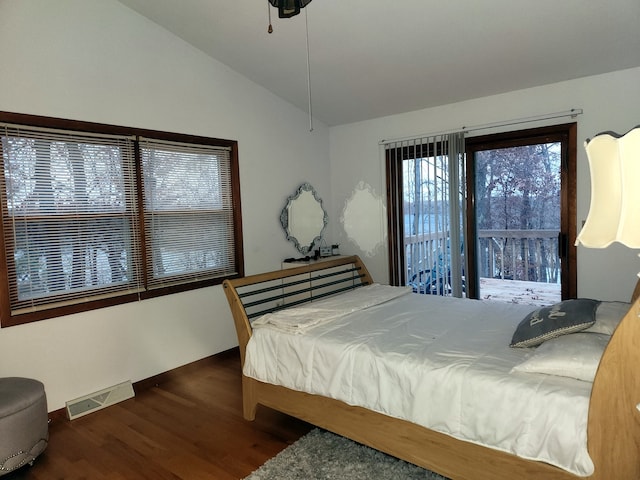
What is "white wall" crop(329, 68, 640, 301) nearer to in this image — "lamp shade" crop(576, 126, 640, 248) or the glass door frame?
the glass door frame

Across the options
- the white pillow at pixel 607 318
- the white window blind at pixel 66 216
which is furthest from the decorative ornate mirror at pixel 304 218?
the white pillow at pixel 607 318

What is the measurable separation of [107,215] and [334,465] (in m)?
2.31

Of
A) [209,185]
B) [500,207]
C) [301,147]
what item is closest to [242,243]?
[209,185]

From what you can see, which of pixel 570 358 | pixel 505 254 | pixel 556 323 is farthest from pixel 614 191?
pixel 505 254

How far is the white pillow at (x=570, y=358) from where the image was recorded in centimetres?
161

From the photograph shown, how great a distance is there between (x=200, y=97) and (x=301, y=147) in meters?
1.31

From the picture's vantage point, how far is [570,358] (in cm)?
164

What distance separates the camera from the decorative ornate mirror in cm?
449

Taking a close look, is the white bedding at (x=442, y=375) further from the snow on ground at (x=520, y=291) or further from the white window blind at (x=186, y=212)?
the white window blind at (x=186, y=212)

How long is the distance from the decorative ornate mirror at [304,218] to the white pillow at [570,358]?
9.93ft

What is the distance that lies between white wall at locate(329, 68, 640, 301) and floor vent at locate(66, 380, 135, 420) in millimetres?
2767

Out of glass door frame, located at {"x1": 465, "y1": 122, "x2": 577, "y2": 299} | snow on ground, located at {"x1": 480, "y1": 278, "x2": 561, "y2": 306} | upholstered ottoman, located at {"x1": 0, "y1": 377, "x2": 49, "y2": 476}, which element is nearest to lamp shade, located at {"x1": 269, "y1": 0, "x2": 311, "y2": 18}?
upholstered ottoman, located at {"x1": 0, "y1": 377, "x2": 49, "y2": 476}

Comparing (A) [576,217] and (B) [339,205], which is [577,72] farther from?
(B) [339,205]

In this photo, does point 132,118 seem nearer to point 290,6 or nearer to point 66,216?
point 66,216
